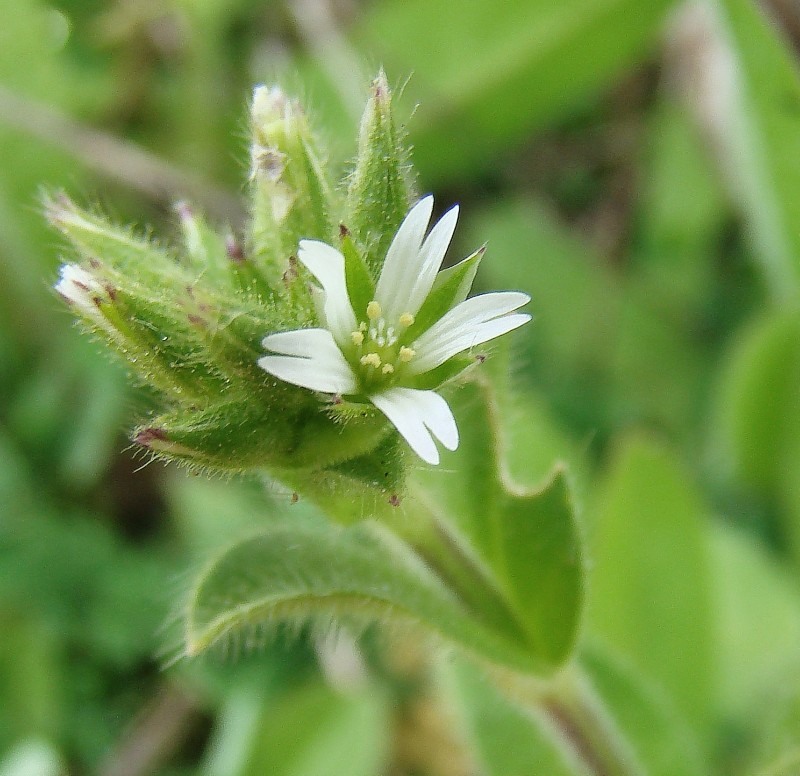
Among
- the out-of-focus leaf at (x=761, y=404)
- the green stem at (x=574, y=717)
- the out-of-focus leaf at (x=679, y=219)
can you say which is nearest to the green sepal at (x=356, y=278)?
the green stem at (x=574, y=717)

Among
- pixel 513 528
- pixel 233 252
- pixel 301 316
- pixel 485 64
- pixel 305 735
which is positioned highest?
pixel 485 64

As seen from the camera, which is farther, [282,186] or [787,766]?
[787,766]

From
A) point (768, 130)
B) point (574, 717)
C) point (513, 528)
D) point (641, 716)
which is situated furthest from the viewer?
point (768, 130)

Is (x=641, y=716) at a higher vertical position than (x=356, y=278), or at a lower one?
lower

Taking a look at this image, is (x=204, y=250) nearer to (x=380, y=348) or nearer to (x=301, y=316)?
(x=301, y=316)

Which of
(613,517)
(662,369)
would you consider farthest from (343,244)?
(662,369)

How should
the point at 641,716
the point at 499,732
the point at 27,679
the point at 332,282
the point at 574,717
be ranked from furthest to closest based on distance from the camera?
the point at 27,679 → the point at 499,732 → the point at 641,716 → the point at 574,717 → the point at 332,282

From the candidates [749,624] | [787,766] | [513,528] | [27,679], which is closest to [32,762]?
[27,679]
